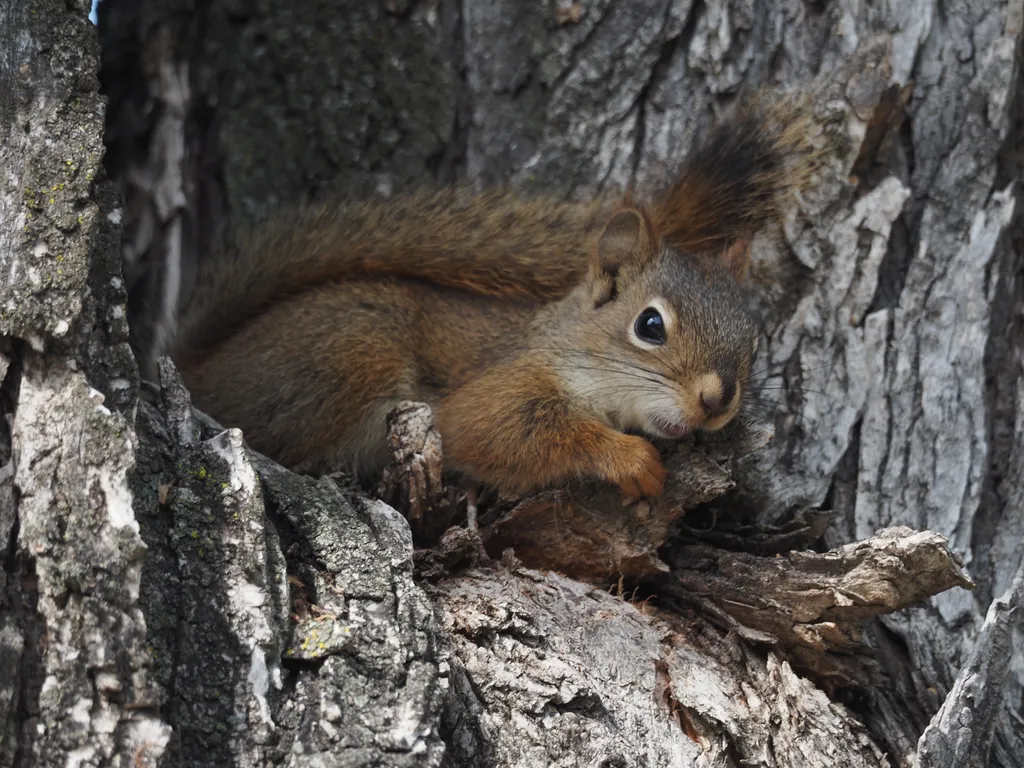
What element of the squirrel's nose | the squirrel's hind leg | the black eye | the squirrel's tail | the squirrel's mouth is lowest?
the squirrel's hind leg

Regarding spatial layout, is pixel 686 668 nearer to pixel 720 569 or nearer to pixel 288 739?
pixel 720 569

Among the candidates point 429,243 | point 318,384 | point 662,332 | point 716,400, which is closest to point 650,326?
point 662,332

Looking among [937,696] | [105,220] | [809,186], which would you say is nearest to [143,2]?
[105,220]

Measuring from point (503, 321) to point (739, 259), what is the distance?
0.62m

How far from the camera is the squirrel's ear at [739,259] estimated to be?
276 centimetres

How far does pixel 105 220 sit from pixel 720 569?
1.37 metres

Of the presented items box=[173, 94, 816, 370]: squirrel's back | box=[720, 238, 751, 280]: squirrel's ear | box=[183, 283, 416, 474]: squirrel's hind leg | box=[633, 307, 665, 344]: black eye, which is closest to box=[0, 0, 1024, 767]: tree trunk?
box=[720, 238, 751, 280]: squirrel's ear

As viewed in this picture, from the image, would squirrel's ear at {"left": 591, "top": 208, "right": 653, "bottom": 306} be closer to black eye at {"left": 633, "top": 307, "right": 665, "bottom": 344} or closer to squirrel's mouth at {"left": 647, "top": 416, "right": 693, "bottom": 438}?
black eye at {"left": 633, "top": 307, "right": 665, "bottom": 344}

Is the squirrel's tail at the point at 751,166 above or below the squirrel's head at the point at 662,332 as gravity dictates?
above

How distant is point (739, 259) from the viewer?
2.77 m

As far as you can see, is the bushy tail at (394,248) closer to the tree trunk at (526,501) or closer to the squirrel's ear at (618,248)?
the squirrel's ear at (618,248)

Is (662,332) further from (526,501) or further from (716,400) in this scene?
(526,501)

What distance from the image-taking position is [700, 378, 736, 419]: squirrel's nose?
7.84ft

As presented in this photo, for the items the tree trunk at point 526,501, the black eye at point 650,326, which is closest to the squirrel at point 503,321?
the black eye at point 650,326
